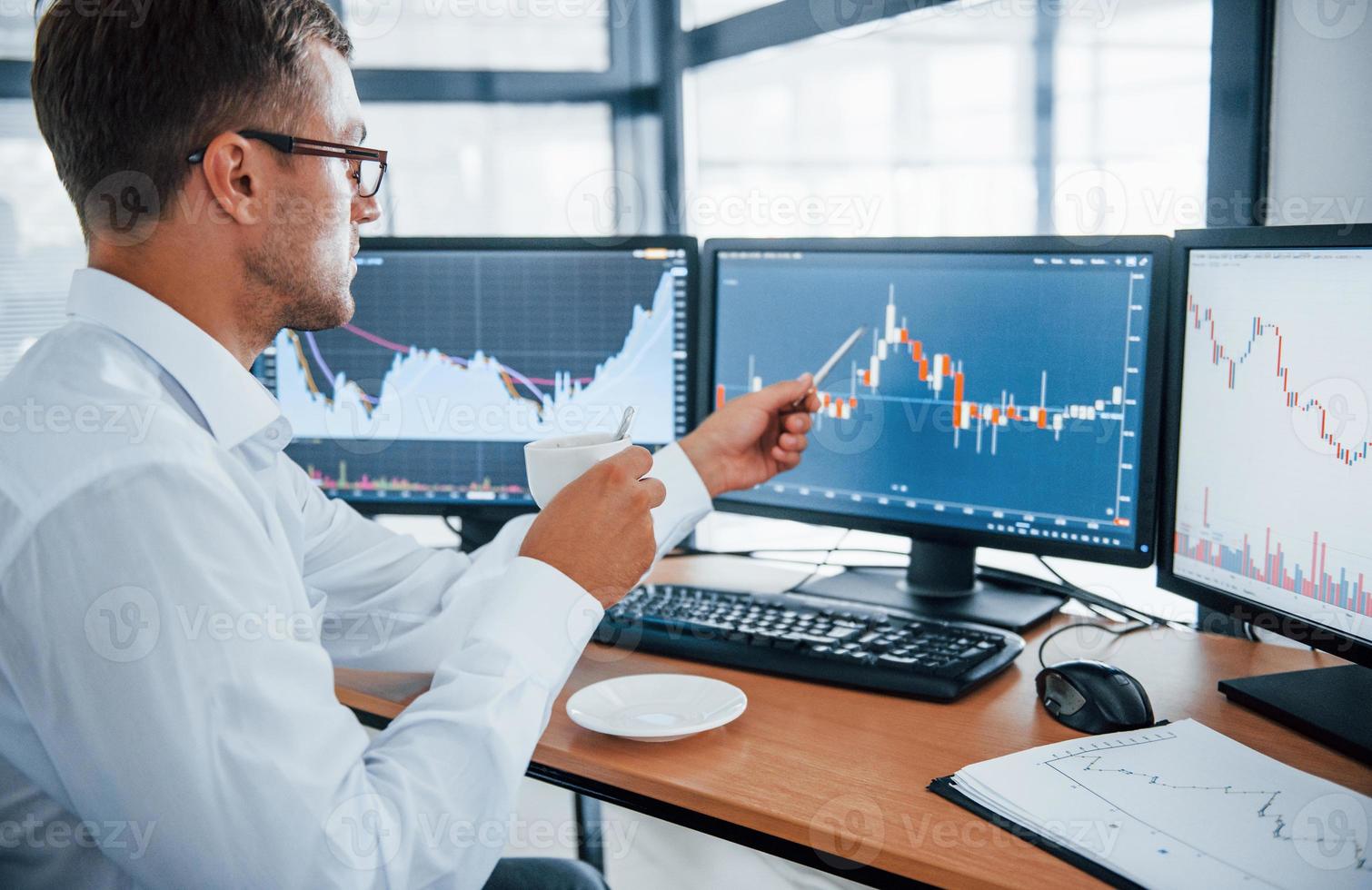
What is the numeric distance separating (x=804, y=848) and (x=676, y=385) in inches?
31.9

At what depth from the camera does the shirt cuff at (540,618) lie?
866 mm

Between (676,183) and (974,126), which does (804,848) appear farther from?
(676,183)

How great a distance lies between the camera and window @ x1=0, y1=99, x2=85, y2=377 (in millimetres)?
2215

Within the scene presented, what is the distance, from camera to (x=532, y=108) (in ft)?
7.61

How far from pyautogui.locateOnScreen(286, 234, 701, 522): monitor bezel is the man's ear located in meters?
0.63

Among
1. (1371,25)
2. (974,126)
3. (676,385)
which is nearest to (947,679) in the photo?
(676,385)

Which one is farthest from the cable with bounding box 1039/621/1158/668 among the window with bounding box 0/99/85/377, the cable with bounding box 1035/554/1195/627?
the window with bounding box 0/99/85/377

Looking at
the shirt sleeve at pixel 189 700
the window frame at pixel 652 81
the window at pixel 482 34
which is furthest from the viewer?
the window at pixel 482 34

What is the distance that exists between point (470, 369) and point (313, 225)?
0.60 metres

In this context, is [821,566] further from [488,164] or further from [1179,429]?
[488,164]

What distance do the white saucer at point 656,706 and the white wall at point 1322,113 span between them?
897 millimetres

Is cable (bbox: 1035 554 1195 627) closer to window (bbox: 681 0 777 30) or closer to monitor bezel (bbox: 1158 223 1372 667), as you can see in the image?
monitor bezel (bbox: 1158 223 1372 667)

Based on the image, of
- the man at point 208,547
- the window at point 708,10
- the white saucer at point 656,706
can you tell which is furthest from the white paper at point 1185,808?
the window at point 708,10

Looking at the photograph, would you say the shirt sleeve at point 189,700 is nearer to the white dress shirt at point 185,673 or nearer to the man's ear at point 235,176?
the white dress shirt at point 185,673
